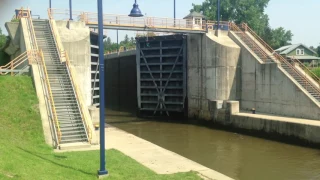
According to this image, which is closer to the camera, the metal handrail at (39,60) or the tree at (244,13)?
Answer: the metal handrail at (39,60)

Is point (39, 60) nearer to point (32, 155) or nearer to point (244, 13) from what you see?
point (32, 155)

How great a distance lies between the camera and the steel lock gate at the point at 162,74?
91.6 feet

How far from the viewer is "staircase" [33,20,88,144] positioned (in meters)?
13.5

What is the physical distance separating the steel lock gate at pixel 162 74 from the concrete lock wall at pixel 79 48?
319 inches

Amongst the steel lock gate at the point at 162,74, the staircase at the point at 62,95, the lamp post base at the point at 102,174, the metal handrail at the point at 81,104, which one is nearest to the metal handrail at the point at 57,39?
the staircase at the point at 62,95

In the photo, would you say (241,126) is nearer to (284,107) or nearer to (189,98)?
(284,107)

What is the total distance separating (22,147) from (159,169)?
14.4ft

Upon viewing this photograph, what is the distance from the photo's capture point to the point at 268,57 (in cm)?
2328

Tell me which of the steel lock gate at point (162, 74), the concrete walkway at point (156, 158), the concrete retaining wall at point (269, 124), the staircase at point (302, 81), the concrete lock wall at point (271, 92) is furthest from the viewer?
the steel lock gate at point (162, 74)

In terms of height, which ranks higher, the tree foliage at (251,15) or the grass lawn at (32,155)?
the tree foliage at (251,15)

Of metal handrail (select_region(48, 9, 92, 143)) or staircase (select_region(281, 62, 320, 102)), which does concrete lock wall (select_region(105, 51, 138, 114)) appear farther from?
staircase (select_region(281, 62, 320, 102))

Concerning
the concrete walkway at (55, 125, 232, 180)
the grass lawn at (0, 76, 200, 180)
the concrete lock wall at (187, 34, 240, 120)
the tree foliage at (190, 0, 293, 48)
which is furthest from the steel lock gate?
the tree foliage at (190, 0, 293, 48)

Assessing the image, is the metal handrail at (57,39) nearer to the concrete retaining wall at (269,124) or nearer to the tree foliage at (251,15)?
the concrete retaining wall at (269,124)

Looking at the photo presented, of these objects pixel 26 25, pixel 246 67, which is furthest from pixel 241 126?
pixel 26 25
